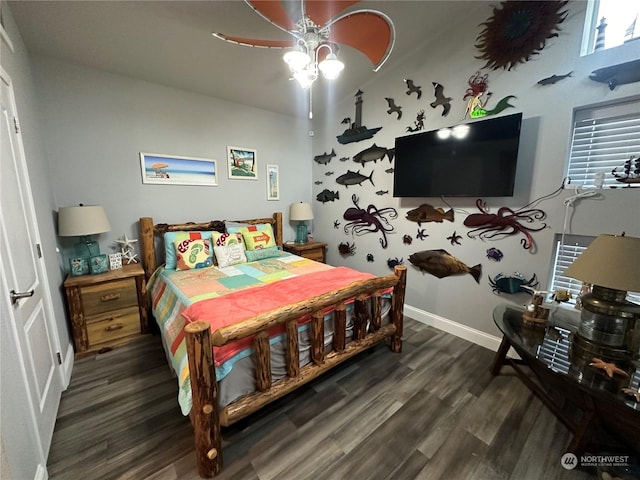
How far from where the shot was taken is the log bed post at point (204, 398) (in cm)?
116

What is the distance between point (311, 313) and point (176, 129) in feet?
8.80

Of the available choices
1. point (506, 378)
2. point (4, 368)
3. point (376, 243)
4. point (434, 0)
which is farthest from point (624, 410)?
point (434, 0)

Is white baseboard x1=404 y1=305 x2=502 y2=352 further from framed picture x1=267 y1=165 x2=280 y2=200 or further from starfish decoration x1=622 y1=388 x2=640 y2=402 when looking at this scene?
framed picture x1=267 y1=165 x2=280 y2=200

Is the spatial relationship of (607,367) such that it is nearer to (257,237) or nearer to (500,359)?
(500,359)

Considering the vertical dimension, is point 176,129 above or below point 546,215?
above

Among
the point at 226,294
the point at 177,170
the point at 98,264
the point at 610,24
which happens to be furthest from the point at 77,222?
the point at 610,24

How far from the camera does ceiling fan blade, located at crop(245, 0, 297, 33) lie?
129cm

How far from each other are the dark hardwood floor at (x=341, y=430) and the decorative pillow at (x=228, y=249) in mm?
1108

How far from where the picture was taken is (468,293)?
243 centimetres

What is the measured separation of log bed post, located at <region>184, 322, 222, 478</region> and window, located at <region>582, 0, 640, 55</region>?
296cm

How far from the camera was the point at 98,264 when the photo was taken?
7.76 ft

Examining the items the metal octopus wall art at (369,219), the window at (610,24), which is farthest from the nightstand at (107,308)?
the window at (610,24)

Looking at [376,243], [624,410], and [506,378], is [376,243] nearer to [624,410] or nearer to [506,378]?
[506,378]

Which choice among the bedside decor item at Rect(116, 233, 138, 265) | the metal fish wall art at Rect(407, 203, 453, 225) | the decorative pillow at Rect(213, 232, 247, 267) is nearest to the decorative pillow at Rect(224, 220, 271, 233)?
the decorative pillow at Rect(213, 232, 247, 267)
